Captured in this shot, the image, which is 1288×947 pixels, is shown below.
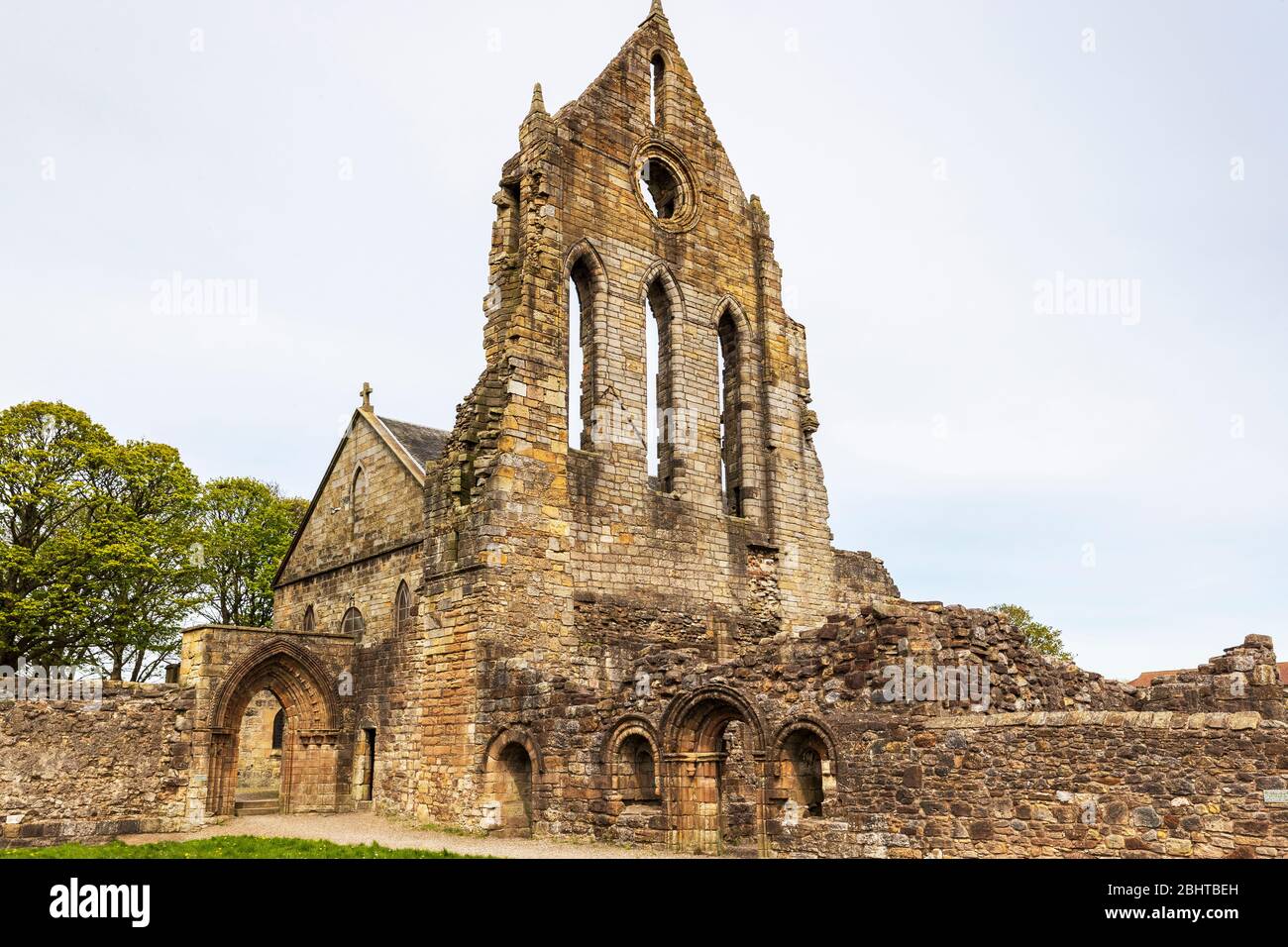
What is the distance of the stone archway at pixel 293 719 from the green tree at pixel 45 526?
11.6m

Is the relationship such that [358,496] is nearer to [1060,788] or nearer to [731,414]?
[731,414]

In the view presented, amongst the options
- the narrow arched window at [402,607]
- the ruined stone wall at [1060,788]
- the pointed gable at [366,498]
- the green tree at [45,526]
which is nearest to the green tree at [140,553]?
the green tree at [45,526]

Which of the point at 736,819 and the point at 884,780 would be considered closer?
the point at 884,780

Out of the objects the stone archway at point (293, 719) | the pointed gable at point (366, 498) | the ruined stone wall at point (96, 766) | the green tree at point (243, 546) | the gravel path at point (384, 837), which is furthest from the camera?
the green tree at point (243, 546)

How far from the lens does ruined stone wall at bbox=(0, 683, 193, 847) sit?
18.5m

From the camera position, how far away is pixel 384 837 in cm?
1717

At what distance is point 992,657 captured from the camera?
579 inches

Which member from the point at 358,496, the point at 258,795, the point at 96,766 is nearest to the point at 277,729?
the point at 258,795

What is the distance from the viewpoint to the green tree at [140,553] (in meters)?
31.6

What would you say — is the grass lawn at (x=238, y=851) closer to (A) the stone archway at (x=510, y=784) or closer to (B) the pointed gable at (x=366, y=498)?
(A) the stone archway at (x=510, y=784)

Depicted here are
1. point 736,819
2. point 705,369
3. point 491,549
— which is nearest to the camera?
point 736,819

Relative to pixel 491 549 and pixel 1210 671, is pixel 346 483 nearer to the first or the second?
pixel 491 549

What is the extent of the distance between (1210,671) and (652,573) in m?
9.61

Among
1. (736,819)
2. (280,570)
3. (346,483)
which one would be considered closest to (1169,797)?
(736,819)
